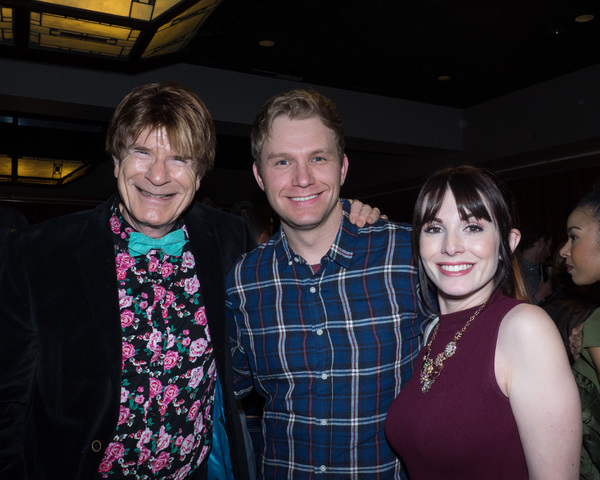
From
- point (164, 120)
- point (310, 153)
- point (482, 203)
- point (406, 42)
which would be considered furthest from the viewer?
point (406, 42)

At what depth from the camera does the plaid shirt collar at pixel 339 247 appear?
1.85 m

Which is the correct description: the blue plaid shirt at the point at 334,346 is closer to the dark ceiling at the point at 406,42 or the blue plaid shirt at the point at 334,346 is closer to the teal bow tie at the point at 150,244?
the teal bow tie at the point at 150,244

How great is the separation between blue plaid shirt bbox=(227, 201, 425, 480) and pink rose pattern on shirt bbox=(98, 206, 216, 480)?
20cm

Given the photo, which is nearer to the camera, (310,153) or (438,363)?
(438,363)

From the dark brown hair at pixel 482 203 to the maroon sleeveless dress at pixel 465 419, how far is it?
8 cm

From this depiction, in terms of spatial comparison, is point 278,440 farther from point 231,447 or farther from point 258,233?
point 258,233

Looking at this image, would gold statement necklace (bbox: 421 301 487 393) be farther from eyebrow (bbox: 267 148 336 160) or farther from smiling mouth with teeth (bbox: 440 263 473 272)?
eyebrow (bbox: 267 148 336 160)

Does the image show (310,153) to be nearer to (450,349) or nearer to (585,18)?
→ (450,349)

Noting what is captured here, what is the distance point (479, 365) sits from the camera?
1.40 metres

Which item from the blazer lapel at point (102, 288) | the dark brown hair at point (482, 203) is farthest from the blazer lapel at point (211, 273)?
the dark brown hair at point (482, 203)

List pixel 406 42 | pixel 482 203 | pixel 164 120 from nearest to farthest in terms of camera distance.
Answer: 1. pixel 482 203
2. pixel 164 120
3. pixel 406 42

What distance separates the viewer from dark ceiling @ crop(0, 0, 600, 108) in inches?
184

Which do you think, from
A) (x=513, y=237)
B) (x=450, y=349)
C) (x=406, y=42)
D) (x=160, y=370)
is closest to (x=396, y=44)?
(x=406, y=42)

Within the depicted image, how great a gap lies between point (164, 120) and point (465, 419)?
1.30 m
